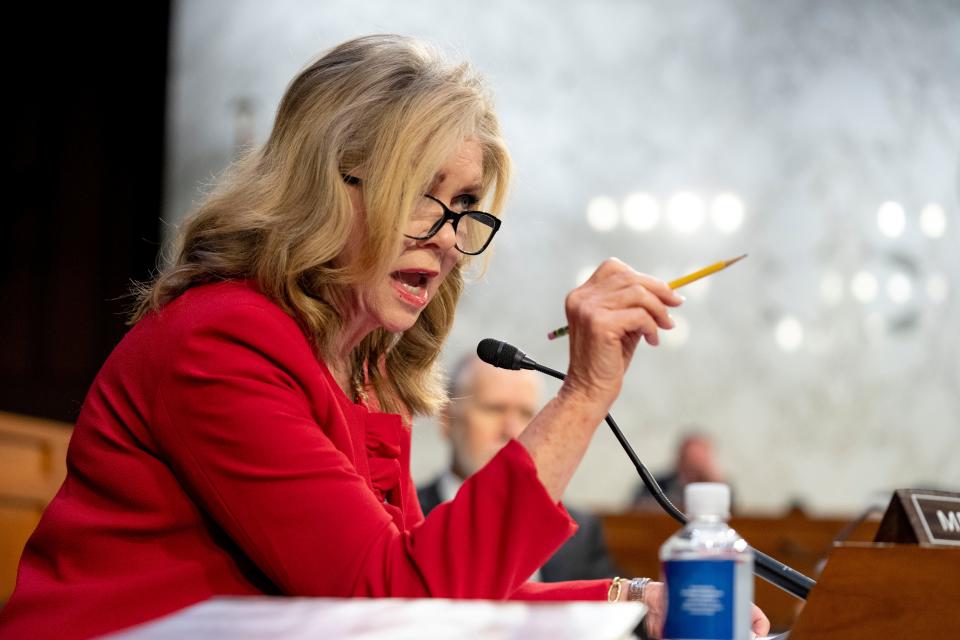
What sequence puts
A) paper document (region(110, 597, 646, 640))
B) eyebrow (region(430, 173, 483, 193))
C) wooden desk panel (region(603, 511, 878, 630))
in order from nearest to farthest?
paper document (region(110, 597, 646, 640)), eyebrow (region(430, 173, 483, 193)), wooden desk panel (region(603, 511, 878, 630))

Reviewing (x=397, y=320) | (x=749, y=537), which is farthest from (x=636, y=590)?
(x=749, y=537)

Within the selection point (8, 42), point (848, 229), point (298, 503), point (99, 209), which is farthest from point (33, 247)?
point (298, 503)

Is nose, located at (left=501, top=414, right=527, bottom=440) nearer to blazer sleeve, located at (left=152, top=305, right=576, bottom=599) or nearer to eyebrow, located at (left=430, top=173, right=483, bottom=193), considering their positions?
eyebrow, located at (left=430, top=173, right=483, bottom=193)

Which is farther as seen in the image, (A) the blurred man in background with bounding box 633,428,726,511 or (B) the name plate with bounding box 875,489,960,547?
(A) the blurred man in background with bounding box 633,428,726,511

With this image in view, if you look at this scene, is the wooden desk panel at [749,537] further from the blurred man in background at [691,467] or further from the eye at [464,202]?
the eye at [464,202]

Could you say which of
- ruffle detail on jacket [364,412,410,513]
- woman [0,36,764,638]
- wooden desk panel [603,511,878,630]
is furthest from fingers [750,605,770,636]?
wooden desk panel [603,511,878,630]

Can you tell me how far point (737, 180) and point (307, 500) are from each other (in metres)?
6.28

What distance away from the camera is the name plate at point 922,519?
3.78ft

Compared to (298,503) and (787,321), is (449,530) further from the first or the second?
(787,321)

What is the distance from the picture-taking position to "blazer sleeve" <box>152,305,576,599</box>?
1.16m

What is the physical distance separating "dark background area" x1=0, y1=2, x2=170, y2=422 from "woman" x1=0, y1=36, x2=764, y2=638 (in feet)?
13.8

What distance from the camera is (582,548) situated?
136 inches

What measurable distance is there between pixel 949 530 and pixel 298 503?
627mm

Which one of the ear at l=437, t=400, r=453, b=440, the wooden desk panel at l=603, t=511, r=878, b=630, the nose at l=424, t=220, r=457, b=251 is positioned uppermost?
the nose at l=424, t=220, r=457, b=251
